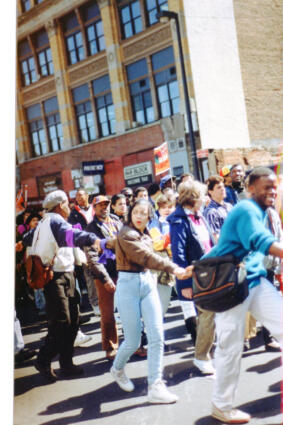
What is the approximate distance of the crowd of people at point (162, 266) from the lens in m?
2.15

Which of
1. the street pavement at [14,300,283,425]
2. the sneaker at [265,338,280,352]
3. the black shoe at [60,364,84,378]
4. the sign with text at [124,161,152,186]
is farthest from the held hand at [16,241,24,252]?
the sneaker at [265,338,280,352]

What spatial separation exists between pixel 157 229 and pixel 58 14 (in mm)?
1475

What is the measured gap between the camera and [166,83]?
101 inches

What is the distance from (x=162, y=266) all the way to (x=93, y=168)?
72 cm

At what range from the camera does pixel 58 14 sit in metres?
2.59

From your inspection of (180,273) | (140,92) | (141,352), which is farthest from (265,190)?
(141,352)

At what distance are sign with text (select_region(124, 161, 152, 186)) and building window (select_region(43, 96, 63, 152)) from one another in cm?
48

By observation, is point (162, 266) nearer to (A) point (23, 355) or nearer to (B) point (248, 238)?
(B) point (248, 238)

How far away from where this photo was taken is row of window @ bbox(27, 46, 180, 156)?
260 cm

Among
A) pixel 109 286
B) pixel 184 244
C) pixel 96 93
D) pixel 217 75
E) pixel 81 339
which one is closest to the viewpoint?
pixel 217 75

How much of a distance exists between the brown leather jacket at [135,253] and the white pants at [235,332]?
454 mm

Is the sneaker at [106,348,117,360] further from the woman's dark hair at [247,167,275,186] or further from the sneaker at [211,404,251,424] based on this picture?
the woman's dark hair at [247,167,275,186]

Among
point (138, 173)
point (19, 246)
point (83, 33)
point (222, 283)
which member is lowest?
point (222, 283)

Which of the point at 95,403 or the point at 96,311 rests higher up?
the point at 96,311
